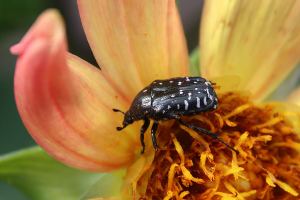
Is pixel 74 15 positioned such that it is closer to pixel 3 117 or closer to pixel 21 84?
pixel 3 117

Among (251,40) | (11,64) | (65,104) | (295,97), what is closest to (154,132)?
(65,104)

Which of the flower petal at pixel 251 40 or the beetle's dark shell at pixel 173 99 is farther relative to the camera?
the flower petal at pixel 251 40

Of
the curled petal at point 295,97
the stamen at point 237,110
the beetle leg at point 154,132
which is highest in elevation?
the stamen at point 237,110

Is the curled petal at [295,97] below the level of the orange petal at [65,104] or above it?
below

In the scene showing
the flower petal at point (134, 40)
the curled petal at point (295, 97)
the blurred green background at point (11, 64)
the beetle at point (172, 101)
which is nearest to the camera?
the flower petal at point (134, 40)

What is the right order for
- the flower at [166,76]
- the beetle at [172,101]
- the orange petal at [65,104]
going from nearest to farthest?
the orange petal at [65,104] → the flower at [166,76] → the beetle at [172,101]

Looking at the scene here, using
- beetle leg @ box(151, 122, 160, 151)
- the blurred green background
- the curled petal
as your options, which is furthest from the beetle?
the blurred green background

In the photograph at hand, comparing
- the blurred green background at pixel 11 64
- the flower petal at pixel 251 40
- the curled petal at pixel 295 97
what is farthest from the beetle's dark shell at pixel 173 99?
the blurred green background at pixel 11 64

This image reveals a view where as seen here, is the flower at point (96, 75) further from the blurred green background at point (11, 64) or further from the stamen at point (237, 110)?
the blurred green background at point (11, 64)

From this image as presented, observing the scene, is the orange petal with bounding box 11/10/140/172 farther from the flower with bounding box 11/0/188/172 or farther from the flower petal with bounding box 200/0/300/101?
the flower petal with bounding box 200/0/300/101
